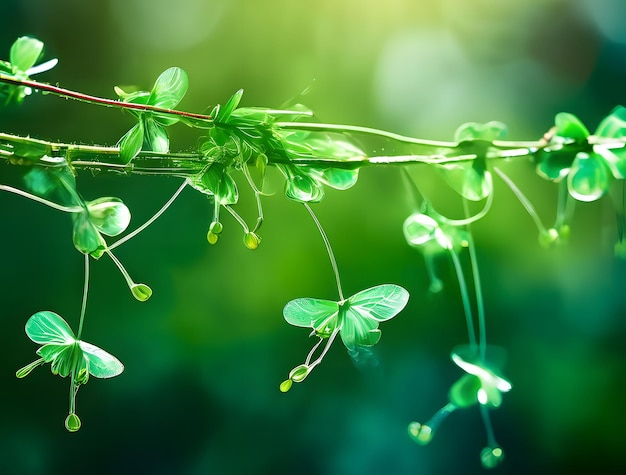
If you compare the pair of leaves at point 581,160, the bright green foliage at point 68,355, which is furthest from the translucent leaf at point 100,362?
the pair of leaves at point 581,160

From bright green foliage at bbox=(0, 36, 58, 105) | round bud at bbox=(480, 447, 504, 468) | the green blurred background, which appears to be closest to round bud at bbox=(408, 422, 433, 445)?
round bud at bbox=(480, 447, 504, 468)

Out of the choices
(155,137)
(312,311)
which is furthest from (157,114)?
(312,311)

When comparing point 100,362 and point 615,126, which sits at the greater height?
point 615,126

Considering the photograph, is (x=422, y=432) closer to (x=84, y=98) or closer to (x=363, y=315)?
(x=363, y=315)

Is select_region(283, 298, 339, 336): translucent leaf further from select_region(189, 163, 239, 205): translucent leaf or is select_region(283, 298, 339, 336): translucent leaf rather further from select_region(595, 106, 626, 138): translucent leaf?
select_region(595, 106, 626, 138): translucent leaf

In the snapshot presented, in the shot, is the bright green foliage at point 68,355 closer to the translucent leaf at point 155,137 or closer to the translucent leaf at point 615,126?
the translucent leaf at point 155,137

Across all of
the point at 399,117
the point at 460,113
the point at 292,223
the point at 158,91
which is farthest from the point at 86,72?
the point at 158,91
